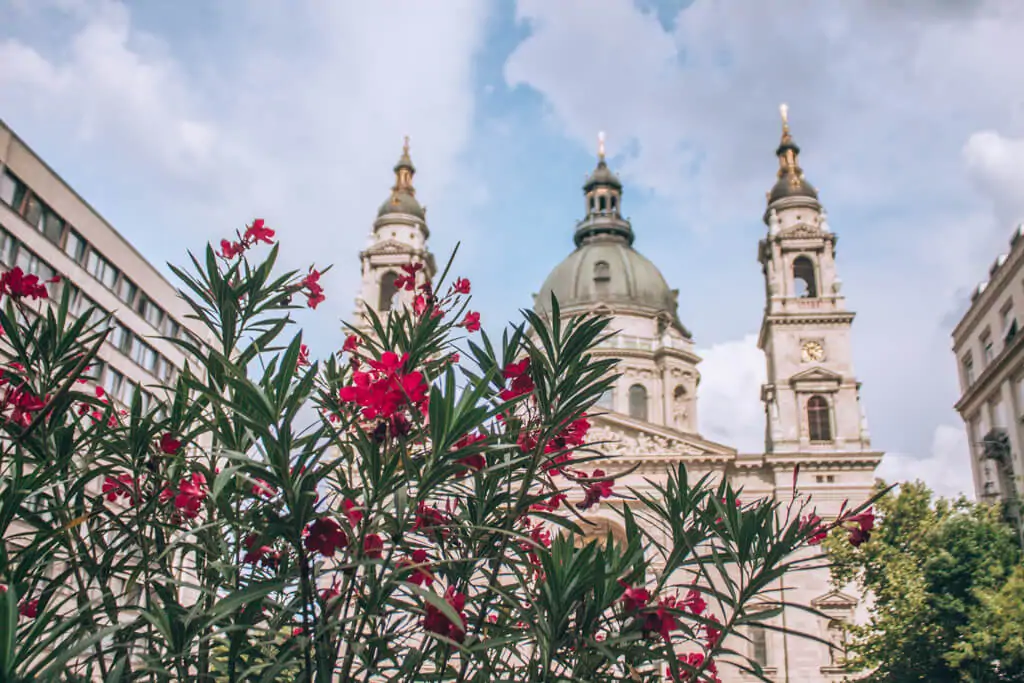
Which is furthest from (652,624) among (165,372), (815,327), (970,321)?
(815,327)

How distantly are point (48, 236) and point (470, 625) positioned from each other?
82.0 ft

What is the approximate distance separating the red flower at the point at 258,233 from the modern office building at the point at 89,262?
16400 millimetres

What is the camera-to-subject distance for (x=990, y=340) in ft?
112

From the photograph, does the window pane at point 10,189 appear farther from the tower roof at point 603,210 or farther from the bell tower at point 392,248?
the tower roof at point 603,210

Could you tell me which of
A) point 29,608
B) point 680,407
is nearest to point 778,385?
point 680,407

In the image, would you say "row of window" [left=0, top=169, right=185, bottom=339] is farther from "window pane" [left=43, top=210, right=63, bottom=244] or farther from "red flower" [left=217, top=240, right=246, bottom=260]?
"red flower" [left=217, top=240, right=246, bottom=260]

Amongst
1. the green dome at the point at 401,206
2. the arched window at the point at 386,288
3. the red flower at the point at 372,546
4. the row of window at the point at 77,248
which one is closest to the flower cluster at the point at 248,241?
the red flower at the point at 372,546

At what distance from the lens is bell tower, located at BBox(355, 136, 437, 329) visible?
167ft

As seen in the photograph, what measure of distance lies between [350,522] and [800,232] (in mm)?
46415

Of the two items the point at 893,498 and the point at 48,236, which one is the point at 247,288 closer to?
the point at 48,236

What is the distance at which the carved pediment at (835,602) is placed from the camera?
38375 millimetres

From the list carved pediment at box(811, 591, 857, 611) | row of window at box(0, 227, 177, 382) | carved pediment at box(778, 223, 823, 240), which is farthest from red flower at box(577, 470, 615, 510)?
carved pediment at box(778, 223, 823, 240)

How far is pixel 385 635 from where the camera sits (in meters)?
5.39

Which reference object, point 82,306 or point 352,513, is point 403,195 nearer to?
point 82,306
